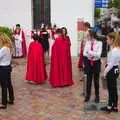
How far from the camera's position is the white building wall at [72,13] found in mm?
20375

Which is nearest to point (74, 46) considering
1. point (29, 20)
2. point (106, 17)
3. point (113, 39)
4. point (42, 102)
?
point (29, 20)

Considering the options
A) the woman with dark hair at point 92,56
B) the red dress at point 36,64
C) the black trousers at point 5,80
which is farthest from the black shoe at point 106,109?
the red dress at point 36,64

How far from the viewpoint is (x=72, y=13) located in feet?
67.2

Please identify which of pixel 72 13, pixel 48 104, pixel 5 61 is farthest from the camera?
pixel 72 13

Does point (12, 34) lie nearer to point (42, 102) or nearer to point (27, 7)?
point (27, 7)

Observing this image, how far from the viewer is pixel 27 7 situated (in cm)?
2100

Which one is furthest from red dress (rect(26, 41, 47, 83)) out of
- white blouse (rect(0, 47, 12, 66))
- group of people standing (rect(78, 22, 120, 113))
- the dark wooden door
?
the dark wooden door

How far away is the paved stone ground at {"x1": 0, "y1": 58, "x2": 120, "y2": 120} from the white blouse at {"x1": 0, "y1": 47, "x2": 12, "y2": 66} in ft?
3.50

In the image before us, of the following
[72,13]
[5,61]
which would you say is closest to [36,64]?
[5,61]

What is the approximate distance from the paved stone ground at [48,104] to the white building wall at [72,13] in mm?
6063

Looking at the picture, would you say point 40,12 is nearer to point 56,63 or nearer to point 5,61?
point 56,63

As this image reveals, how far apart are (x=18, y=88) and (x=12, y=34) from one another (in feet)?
22.7

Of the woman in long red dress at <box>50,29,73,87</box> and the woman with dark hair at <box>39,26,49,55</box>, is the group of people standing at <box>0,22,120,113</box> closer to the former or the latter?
the woman in long red dress at <box>50,29,73,87</box>

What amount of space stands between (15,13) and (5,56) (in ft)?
36.2
